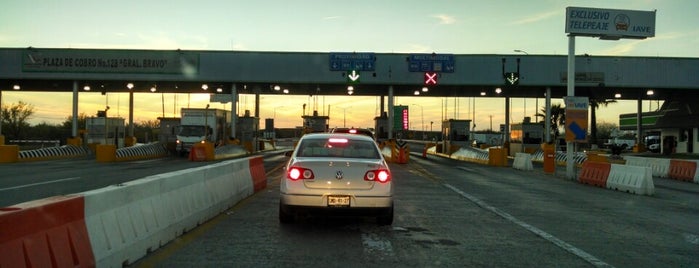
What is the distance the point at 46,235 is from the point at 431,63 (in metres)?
34.7

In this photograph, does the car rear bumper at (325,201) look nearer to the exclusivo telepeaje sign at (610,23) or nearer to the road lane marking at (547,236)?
the road lane marking at (547,236)

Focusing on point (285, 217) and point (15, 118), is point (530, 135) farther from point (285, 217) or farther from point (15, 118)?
point (15, 118)

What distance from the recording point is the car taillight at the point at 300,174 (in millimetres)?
8734

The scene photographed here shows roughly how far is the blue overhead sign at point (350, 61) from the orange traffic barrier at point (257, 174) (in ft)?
76.7

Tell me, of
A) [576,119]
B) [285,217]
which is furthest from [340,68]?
[285,217]

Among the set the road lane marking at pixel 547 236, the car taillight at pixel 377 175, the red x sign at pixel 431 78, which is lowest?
the road lane marking at pixel 547 236

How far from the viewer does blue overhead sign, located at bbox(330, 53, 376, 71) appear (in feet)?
126

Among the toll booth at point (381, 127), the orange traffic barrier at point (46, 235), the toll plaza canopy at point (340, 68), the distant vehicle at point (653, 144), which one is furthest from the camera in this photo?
the distant vehicle at point (653, 144)

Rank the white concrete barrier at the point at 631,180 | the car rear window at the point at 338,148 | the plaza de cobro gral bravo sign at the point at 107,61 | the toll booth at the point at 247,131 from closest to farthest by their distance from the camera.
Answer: the car rear window at the point at 338,148
the white concrete barrier at the point at 631,180
the plaza de cobro gral bravo sign at the point at 107,61
the toll booth at the point at 247,131

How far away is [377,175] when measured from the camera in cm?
877

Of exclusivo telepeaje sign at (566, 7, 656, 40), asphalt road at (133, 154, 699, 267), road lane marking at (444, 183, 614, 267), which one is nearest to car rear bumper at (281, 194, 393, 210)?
asphalt road at (133, 154, 699, 267)

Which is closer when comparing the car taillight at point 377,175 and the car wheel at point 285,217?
the car taillight at point 377,175

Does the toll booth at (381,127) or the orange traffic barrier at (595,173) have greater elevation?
the toll booth at (381,127)

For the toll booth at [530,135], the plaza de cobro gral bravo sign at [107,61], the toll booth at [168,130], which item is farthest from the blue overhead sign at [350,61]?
the toll booth at [530,135]
